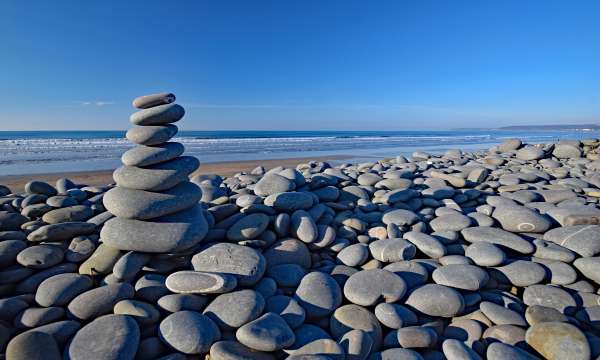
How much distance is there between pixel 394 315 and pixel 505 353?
2.60ft

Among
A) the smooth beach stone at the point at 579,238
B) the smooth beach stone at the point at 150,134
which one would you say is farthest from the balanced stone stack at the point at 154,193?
the smooth beach stone at the point at 579,238

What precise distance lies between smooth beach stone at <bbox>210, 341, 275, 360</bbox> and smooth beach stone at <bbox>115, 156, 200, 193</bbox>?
190 cm

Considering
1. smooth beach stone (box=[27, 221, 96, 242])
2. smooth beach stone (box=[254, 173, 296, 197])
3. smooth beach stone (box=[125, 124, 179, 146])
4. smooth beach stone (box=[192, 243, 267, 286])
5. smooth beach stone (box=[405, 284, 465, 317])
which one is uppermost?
smooth beach stone (box=[125, 124, 179, 146])

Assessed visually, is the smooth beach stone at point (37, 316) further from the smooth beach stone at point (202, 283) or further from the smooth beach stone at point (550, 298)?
the smooth beach stone at point (550, 298)

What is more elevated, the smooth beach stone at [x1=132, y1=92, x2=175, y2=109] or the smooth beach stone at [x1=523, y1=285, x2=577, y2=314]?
the smooth beach stone at [x1=132, y1=92, x2=175, y2=109]

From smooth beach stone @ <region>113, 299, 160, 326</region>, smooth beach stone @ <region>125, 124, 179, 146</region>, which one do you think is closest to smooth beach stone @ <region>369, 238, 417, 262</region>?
smooth beach stone @ <region>113, 299, 160, 326</region>

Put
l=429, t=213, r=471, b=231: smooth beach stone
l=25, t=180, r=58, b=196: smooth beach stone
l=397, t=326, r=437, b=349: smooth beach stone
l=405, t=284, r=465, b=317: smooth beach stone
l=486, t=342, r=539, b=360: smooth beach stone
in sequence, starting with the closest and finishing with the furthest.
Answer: l=486, t=342, r=539, b=360: smooth beach stone → l=397, t=326, r=437, b=349: smooth beach stone → l=405, t=284, r=465, b=317: smooth beach stone → l=429, t=213, r=471, b=231: smooth beach stone → l=25, t=180, r=58, b=196: smooth beach stone

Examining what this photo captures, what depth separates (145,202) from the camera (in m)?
3.43

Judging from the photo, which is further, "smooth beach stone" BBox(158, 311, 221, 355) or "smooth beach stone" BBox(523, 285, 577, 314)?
"smooth beach stone" BBox(523, 285, 577, 314)

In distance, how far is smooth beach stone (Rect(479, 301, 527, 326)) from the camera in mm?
2705

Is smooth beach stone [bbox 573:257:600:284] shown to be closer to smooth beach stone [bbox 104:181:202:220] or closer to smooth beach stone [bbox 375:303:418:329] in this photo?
smooth beach stone [bbox 375:303:418:329]

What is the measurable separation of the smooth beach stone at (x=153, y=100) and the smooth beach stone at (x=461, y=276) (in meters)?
3.46

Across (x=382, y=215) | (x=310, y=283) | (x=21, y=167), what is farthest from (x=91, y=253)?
(x=21, y=167)

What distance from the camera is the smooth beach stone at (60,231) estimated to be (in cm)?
352
